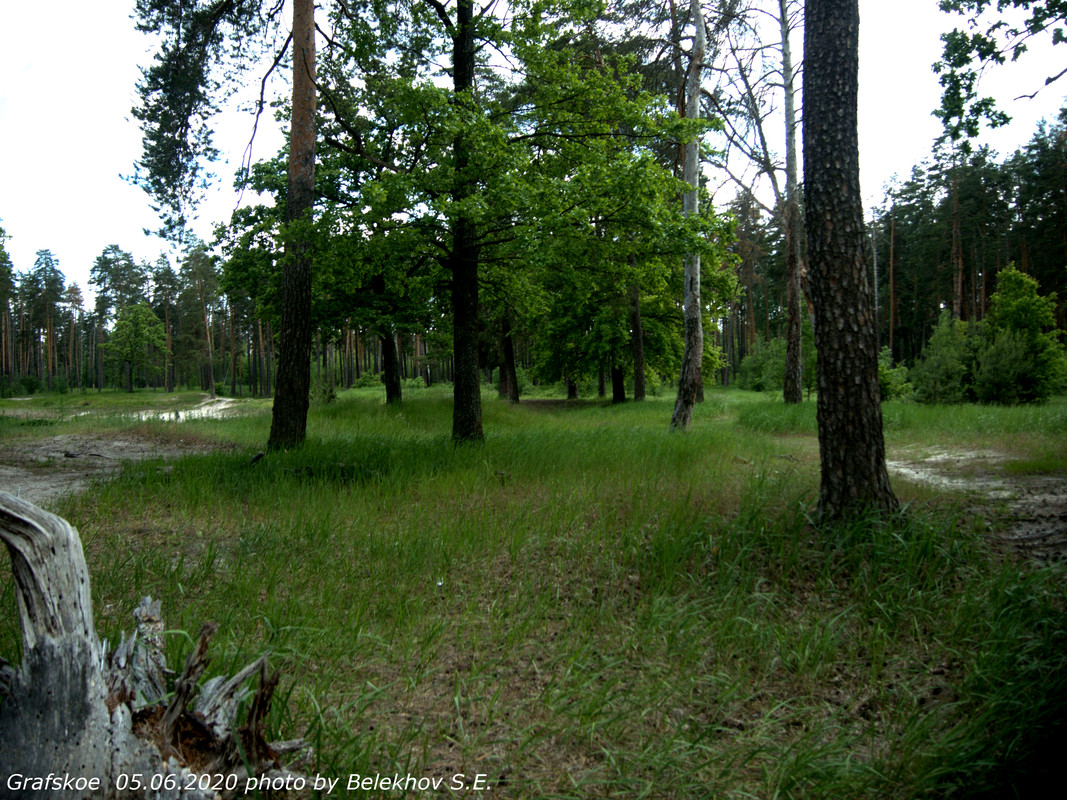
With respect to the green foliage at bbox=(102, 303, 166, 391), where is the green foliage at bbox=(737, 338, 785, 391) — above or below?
below

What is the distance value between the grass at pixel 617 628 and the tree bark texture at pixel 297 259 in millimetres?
2922

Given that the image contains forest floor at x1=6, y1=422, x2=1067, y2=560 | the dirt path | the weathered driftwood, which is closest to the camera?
the weathered driftwood

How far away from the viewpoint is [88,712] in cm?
197

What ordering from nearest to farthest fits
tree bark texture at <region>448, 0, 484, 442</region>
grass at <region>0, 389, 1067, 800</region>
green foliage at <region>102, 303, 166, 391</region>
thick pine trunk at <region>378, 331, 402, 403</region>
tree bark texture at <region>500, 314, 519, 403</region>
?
1. grass at <region>0, 389, 1067, 800</region>
2. tree bark texture at <region>448, 0, 484, 442</region>
3. thick pine trunk at <region>378, 331, 402, 403</region>
4. tree bark texture at <region>500, 314, 519, 403</region>
5. green foliage at <region>102, 303, 166, 391</region>

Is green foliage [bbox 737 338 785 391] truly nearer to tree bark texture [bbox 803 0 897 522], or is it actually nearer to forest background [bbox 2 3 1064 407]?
forest background [bbox 2 3 1064 407]

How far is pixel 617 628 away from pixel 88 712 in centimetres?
267

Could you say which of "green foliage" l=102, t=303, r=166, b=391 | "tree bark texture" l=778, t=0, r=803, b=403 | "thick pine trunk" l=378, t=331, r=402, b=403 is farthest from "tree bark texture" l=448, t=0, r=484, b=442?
"green foliage" l=102, t=303, r=166, b=391

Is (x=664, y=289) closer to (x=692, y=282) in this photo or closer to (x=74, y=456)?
(x=692, y=282)

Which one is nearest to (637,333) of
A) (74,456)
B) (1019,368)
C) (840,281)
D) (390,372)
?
(390,372)

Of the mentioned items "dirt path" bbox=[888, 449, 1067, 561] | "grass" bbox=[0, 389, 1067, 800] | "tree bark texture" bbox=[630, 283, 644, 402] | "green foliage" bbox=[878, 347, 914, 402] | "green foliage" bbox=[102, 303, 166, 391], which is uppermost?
"green foliage" bbox=[102, 303, 166, 391]

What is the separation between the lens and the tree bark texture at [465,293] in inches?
373

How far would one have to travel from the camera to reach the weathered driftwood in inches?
74.5

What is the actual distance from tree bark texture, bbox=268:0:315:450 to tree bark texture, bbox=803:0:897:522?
24.0ft

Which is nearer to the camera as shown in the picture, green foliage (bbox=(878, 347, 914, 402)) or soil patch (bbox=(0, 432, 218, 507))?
soil patch (bbox=(0, 432, 218, 507))
